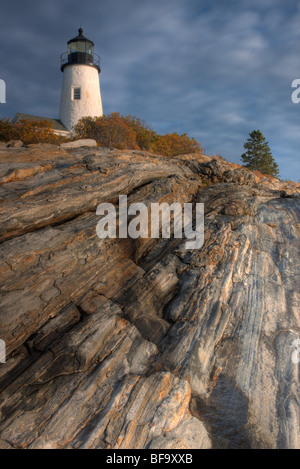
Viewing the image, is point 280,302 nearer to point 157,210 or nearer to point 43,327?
point 157,210

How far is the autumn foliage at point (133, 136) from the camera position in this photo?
24.4m

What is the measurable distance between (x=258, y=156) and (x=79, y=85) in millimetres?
24878

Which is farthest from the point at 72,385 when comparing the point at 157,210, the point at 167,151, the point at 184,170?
the point at 167,151

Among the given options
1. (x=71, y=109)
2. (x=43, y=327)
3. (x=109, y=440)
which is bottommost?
(x=109, y=440)

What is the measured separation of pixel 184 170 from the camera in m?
15.5

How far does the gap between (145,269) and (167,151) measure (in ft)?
56.0

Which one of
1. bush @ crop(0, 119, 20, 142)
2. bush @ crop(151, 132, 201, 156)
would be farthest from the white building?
bush @ crop(0, 119, 20, 142)

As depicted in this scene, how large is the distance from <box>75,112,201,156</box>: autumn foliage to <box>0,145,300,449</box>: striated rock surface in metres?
12.5

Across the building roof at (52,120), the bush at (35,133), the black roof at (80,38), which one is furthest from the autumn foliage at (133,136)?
the black roof at (80,38)

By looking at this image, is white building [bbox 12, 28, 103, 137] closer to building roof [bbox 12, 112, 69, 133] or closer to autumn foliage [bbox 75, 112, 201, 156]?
building roof [bbox 12, 112, 69, 133]

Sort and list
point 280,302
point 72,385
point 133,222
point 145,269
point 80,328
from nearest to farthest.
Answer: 1. point 72,385
2. point 80,328
3. point 280,302
4. point 145,269
5. point 133,222

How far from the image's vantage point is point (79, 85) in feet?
133

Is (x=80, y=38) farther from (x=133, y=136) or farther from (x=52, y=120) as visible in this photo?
(x=133, y=136)

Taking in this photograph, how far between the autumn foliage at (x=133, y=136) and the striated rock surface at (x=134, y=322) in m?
12.5
